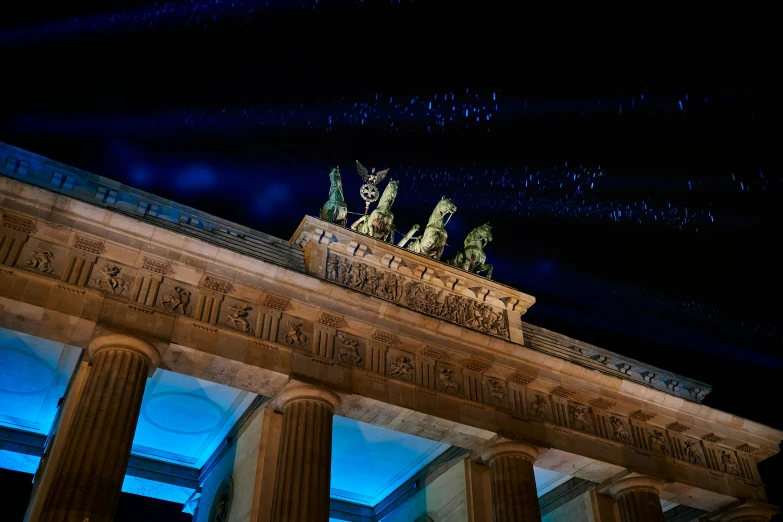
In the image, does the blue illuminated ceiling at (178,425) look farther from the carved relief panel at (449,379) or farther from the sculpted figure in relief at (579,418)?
the carved relief panel at (449,379)

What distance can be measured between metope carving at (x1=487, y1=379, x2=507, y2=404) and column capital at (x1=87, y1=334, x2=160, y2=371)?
10.7m

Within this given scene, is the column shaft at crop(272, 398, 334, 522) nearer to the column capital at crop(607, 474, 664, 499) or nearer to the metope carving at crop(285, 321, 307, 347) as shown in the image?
the metope carving at crop(285, 321, 307, 347)

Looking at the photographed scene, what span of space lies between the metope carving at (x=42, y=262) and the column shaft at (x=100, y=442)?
2599 millimetres

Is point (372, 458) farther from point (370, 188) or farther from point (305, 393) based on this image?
point (370, 188)

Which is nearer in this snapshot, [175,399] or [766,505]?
[175,399]

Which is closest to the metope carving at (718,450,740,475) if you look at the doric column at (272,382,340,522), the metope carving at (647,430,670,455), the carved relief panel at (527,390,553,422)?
the metope carving at (647,430,670,455)

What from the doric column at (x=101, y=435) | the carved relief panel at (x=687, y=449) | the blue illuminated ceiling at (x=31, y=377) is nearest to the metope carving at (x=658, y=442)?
the carved relief panel at (x=687, y=449)

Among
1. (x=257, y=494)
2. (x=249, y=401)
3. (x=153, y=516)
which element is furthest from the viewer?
(x=153, y=516)

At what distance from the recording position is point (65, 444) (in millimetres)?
17031

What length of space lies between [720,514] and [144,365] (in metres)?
21.6

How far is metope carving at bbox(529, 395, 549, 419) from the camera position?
24.6m

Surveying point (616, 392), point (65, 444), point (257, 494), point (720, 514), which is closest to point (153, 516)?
point (257, 494)

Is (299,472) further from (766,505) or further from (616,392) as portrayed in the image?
(766,505)

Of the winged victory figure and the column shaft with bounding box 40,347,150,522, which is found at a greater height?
the winged victory figure
